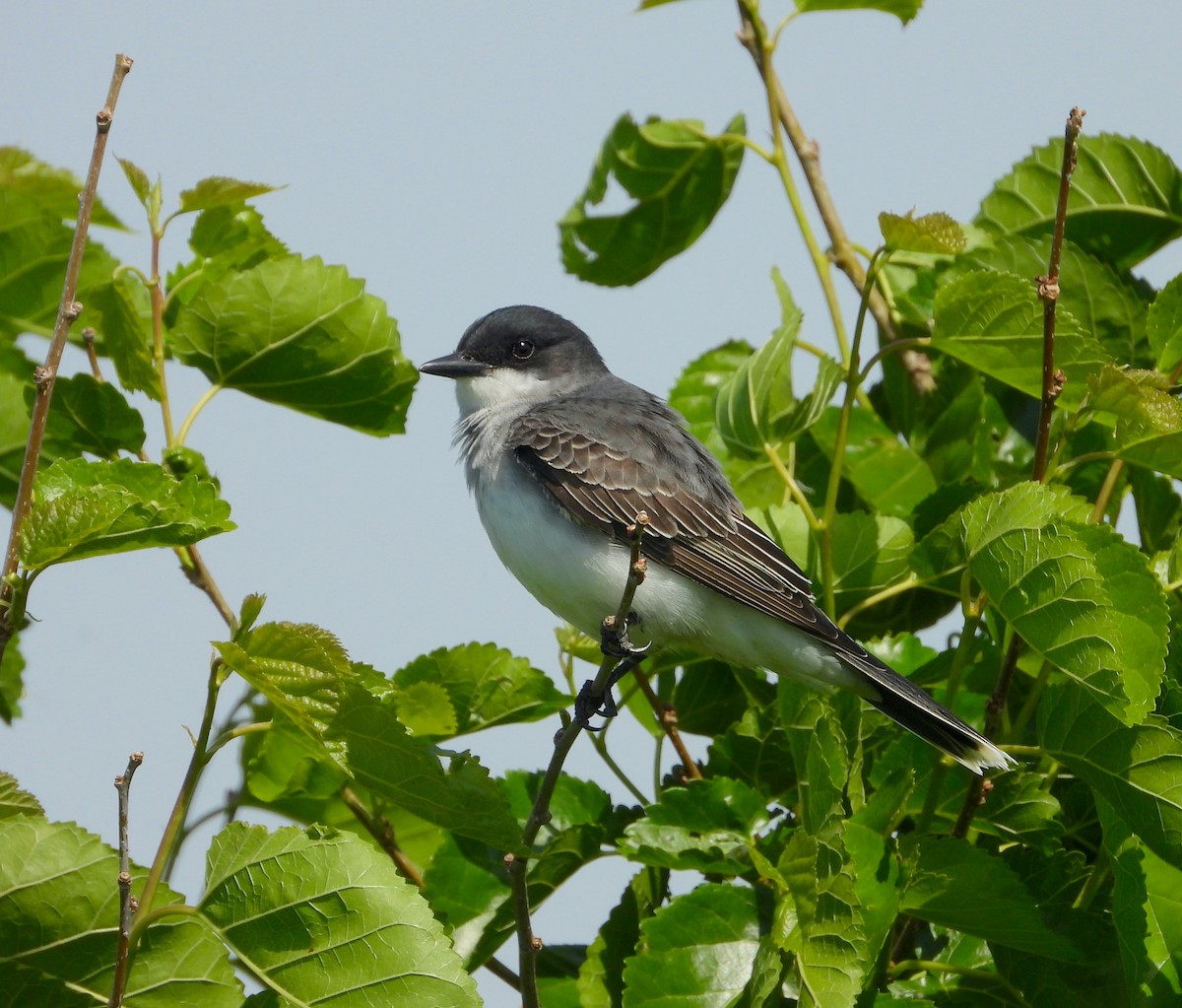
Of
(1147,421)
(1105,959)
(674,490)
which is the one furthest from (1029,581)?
(674,490)

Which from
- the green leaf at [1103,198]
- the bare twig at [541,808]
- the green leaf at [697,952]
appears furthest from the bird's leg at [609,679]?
the green leaf at [1103,198]

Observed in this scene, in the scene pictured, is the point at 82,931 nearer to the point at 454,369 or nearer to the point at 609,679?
the point at 609,679

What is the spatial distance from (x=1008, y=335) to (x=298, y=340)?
186 cm

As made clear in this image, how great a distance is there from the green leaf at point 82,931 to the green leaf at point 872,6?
129 inches

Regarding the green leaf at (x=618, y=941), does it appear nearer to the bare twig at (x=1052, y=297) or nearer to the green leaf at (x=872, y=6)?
the bare twig at (x=1052, y=297)

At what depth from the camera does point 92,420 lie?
12.0ft

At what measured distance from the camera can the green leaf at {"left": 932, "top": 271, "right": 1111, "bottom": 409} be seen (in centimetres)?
345

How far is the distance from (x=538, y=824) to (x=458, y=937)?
0.66m

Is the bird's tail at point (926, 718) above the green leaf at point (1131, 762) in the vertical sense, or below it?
below

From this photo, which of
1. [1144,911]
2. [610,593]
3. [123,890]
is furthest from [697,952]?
[610,593]

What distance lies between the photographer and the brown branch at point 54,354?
8.56 ft

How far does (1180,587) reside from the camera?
340cm

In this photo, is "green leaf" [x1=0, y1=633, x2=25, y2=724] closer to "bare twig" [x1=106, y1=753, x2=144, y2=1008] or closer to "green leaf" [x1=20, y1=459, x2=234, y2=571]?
"green leaf" [x1=20, y1=459, x2=234, y2=571]

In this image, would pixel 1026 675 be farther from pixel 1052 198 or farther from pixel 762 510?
pixel 1052 198
